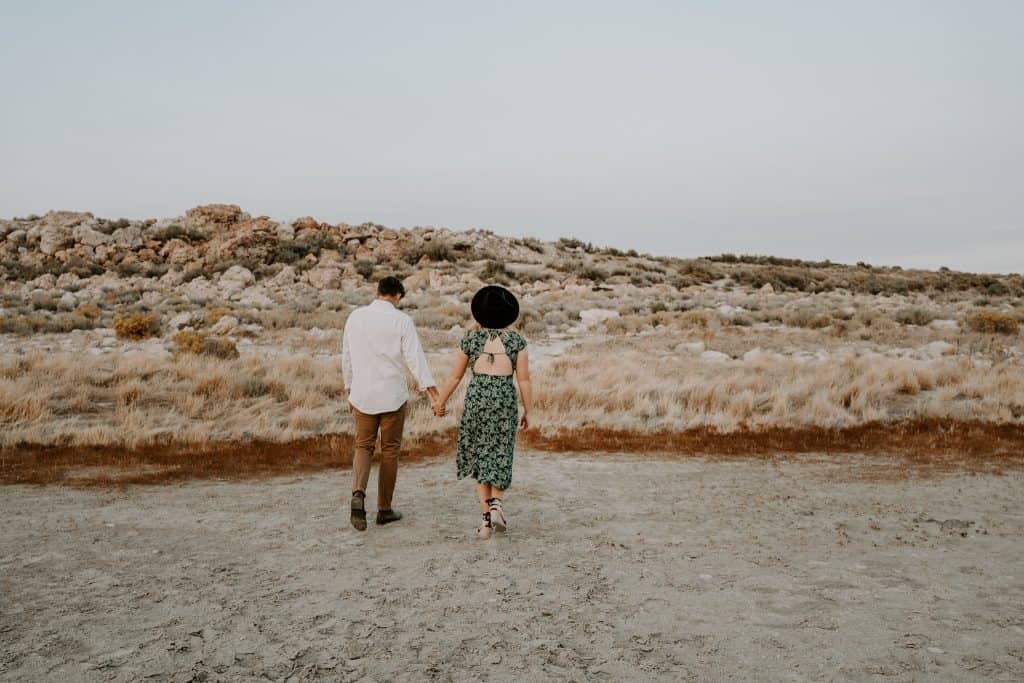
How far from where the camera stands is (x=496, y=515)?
535 cm

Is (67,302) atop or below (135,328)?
atop

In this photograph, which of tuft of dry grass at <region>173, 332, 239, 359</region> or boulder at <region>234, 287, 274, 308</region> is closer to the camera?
tuft of dry grass at <region>173, 332, 239, 359</region>

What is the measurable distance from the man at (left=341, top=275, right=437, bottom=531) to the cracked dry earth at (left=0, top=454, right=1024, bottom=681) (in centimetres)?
49

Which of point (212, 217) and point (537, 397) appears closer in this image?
point (537, 397)

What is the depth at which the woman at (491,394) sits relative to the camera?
17.3ft

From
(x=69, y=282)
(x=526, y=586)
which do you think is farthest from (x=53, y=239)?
(x=526, y=586)

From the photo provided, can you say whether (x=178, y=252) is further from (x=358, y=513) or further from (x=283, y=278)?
(x=358, y=513)

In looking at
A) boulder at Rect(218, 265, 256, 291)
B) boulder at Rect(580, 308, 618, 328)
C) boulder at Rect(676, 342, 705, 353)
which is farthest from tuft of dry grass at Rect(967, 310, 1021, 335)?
boulder at Rect(218, 265, 256, 291)

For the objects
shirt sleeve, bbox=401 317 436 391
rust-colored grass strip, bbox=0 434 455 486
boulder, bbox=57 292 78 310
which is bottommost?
rust-colored grass strip, bbox=0 434 455 486

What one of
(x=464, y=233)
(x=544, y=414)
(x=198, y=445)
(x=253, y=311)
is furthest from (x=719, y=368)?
(x=464, y=233)

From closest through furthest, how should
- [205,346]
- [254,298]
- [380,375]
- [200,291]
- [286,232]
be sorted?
[380,375]
[205,346]
[254,298]
[200,291]
[286,232]

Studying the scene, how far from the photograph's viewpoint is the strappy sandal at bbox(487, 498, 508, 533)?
535 cm

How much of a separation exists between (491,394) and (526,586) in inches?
57.9

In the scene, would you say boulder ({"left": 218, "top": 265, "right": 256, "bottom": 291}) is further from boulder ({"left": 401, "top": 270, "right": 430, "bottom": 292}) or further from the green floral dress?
the green floral dress
